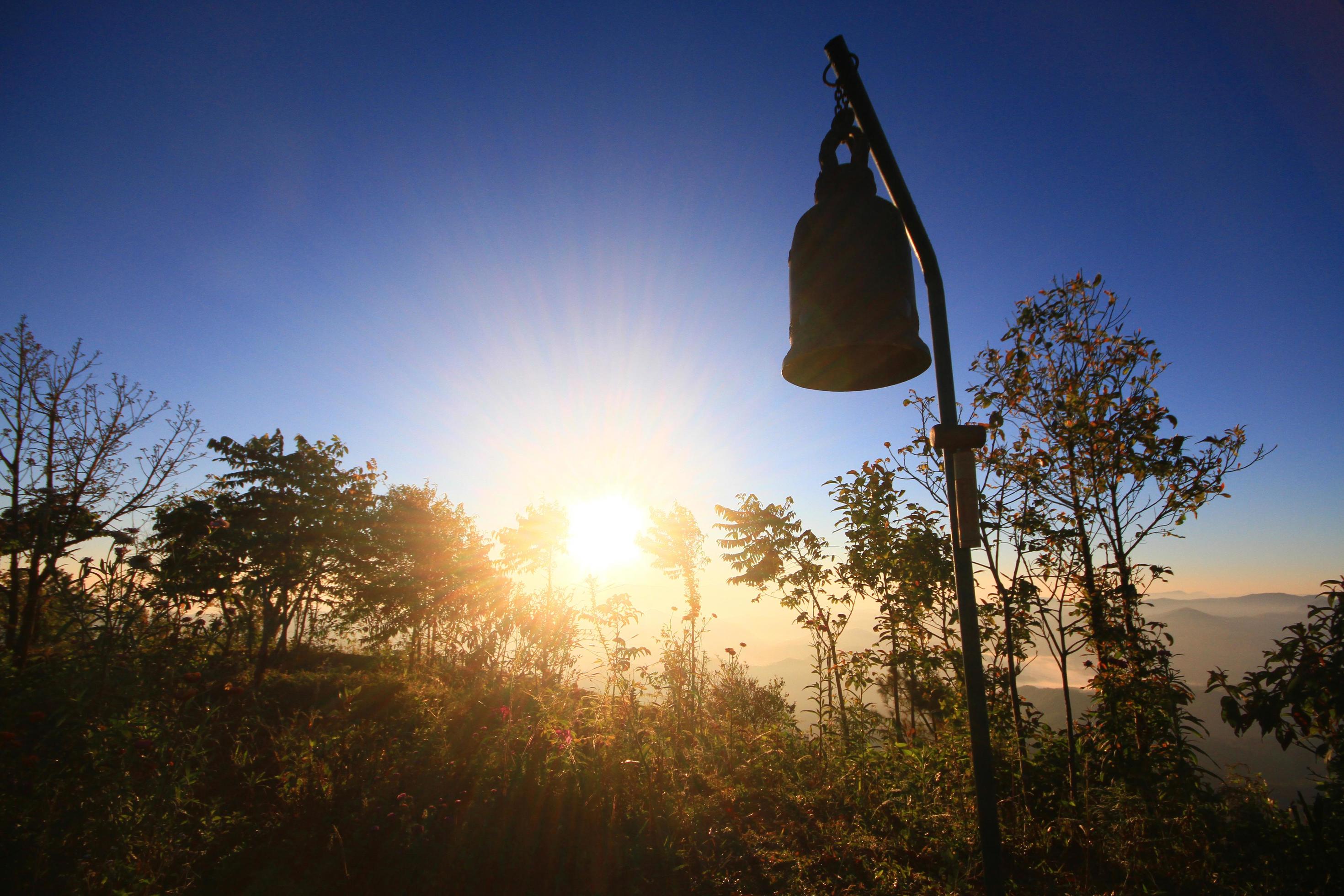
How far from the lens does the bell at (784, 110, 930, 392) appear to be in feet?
5.57

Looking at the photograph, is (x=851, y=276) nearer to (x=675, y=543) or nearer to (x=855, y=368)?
(x=855, y=368)

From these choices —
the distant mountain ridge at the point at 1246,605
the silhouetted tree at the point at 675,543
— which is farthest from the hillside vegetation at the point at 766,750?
the silhouetted tree at the point at 675,543

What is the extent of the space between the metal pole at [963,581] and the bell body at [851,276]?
9cm

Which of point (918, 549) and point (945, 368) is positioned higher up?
point (945, 368)

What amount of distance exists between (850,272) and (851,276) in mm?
14

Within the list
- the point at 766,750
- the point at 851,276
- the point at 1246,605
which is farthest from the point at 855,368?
the point at 1246,605

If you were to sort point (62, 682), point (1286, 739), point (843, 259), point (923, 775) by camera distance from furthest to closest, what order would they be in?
point (923, 775)
point (62, 682)
point (1286, 739)
point (843, 259)

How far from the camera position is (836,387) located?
6.88ft

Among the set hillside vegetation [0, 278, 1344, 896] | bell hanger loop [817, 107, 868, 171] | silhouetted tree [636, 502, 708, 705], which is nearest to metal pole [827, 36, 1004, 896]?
bell hanger loop [817, 107, 868, 171]

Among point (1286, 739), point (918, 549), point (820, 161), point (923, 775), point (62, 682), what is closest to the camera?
point (820, 161)

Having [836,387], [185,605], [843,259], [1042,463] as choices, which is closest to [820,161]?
[843,259]

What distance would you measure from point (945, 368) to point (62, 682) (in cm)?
551

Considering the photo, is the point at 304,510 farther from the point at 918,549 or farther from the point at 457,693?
the point at 918,549

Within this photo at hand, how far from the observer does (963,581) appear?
1.79 meters
